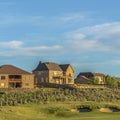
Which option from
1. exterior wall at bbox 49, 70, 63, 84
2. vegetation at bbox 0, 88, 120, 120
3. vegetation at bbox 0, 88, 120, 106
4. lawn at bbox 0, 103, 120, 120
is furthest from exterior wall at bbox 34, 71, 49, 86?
lawn at bbox 0, 103, 120, 120

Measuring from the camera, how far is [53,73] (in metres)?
151

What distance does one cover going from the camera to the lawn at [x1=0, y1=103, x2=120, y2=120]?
61.5m

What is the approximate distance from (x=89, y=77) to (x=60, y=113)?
13065 cm

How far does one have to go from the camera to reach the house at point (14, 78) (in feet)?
402

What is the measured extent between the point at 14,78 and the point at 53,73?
1102 inches

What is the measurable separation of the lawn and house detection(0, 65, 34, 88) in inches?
1778

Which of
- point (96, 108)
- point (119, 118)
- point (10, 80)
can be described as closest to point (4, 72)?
point (10, 80)

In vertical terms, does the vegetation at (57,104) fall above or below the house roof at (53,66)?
below

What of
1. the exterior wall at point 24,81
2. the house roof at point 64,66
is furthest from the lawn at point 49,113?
the house roof at point 64,66

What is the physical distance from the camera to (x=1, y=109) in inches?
2608

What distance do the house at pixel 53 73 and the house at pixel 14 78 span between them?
25.1 m

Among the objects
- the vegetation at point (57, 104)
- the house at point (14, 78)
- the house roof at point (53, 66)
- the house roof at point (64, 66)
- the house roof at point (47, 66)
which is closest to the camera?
the vegetation at point (57, 104)

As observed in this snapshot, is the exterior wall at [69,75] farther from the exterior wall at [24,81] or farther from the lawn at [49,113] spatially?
the lawn at [49,113]

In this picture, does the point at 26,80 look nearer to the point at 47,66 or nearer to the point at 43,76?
the point at 43,76
